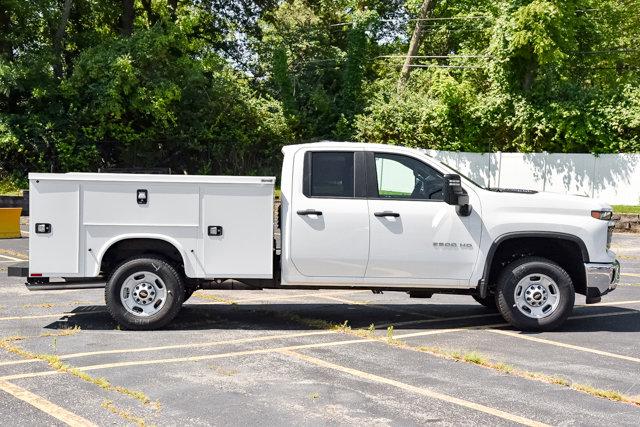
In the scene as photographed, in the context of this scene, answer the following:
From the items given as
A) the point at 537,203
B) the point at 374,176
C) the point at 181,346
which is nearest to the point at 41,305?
the point at 181,346

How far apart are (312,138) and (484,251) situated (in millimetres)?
30685

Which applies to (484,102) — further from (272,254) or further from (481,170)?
(272,254)

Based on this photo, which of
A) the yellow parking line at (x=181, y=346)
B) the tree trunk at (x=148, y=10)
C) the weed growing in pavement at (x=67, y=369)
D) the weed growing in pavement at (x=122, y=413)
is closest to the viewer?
the weed growing in pavement at (x=122, y=413)

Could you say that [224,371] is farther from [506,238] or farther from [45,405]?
[506,238]

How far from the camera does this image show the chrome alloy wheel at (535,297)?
32.1 feet

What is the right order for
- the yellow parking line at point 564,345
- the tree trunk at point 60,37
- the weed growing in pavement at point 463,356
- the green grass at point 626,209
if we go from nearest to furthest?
the weed growing in pavement at point 463,356
the yellow parking line at point 564,345
the green grass at point 626,209
the tree trunk at point 60,37

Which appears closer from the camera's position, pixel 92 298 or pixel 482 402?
pixel 482 402

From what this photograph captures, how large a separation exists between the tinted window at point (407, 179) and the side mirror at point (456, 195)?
15cm

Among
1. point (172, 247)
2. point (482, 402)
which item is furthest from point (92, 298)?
point (482, 402)

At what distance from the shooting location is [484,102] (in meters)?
35.5

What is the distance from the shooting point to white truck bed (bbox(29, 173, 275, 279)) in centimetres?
929

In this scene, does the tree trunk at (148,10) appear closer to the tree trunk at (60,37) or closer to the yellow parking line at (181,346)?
the tree trunk at (60,37)

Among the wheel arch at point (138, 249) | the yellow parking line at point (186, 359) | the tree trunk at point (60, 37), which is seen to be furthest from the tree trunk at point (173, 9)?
the yellow parking line at point (186, 359)

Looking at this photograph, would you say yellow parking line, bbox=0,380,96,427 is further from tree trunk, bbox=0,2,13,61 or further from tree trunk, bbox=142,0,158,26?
tree trunk, bbox=142,0,158,26
